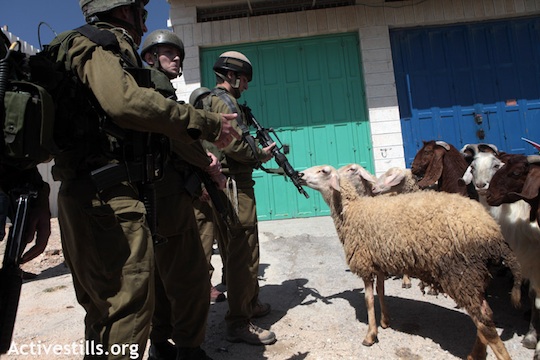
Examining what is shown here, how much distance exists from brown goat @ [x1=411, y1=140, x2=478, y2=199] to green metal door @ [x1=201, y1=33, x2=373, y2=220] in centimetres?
361

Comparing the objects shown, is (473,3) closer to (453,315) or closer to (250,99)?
(250,99)

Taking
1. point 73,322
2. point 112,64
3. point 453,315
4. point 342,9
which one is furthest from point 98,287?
point 342,9

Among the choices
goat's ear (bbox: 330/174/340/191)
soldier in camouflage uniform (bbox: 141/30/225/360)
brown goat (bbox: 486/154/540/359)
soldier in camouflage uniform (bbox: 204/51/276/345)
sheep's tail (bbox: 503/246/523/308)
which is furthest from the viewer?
goat's ear (bbox: 330/174/340/191)

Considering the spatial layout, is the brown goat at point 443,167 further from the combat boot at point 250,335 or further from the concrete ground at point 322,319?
the combat boot at point 250,335

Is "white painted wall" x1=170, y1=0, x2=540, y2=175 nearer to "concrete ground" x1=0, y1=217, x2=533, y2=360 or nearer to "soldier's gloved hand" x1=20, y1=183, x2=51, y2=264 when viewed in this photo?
"concrete ground" x1=0, y1=217, x2=533, y2=360

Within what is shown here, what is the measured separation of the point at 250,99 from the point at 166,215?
587 centimetres

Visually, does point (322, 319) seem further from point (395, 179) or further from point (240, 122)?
point (395, 179)

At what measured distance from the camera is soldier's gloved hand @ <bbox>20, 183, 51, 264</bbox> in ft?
5.02

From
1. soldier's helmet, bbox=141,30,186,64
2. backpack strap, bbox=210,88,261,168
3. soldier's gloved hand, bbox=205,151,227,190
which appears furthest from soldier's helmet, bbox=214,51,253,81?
soldier's gloved hand, bbox=205,151,227,190

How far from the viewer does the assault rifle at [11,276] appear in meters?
1.32

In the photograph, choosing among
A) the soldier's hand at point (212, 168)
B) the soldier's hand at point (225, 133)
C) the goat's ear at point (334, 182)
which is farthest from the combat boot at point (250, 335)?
the soldier's hand at point (225, 133)

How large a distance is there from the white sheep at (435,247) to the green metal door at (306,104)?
4.44 m

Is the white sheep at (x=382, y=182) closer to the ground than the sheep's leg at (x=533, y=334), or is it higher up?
higher up

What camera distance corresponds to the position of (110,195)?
63.4 inches
